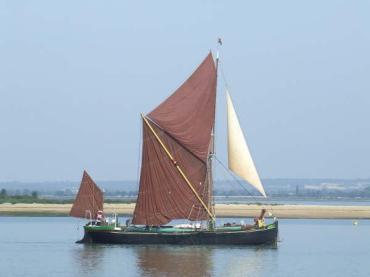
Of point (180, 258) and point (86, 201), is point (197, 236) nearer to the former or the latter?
point (180, 258)

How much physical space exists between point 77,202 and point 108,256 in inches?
367

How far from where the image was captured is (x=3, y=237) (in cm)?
7350

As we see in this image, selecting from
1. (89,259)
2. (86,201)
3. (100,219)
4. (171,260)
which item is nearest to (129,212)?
(86,201)

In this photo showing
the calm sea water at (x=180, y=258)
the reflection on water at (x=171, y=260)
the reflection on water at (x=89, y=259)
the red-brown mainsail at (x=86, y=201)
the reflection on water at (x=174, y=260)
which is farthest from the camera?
the red-brown mainsail at (x=86, y=201)

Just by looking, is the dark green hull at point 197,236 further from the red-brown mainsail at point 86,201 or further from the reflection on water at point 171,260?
the red-brown mainsail at point 86,201

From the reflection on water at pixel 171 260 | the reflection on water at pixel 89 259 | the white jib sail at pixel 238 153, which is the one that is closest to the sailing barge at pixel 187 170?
the white jib sail at pixel 238 153

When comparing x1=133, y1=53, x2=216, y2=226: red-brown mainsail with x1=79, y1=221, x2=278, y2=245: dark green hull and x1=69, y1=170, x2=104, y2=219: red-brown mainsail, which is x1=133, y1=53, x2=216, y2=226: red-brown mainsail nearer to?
x1=79, y1=221, x2=278, y2=245: dark green hull

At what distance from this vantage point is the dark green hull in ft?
211

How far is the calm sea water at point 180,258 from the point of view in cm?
5200

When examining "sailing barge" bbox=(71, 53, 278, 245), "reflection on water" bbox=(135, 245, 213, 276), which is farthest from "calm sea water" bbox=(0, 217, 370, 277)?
"sailing barge" bbox=(71, 53, 278, 245)

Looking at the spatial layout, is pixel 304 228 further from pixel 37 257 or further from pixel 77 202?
pixel 37 257

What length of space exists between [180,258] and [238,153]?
29.5 ft

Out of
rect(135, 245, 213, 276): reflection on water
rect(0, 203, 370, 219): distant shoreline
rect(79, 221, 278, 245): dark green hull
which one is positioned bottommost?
rect(135, 245, 213, 276): reflection on water

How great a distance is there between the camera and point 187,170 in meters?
64.5
